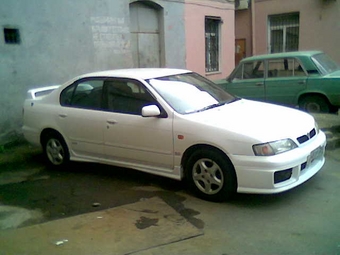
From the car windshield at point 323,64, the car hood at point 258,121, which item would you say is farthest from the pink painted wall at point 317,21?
the car hood at point 258,121

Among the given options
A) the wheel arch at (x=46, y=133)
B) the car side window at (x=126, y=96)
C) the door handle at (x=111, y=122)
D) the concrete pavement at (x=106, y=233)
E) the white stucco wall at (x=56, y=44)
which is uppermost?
the white stucco wall at (x=56, y=44)

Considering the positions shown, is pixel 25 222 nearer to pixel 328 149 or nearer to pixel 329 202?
pixel 329 202

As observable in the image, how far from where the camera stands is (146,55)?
36.0 feet

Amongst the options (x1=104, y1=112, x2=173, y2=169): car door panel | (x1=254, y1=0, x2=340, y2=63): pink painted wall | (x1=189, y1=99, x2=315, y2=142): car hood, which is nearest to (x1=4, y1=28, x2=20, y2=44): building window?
(x1=104, y1=112, x2=173, y2=169): car door panel

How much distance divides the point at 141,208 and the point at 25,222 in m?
1.29

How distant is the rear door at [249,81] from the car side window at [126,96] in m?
4.88

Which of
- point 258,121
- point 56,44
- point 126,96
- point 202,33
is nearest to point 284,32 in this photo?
point 202,33

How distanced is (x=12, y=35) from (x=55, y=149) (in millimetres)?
2895

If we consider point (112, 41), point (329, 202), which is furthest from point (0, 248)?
point (112, 41)

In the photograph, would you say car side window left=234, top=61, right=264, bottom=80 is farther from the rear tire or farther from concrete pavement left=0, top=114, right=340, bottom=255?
concrete pavement left=0, top=114, right=340, bottom=255

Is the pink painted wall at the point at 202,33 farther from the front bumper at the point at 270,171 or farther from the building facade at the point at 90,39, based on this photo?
the front bumper at the point at 270,171

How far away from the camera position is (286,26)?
56.2 feet

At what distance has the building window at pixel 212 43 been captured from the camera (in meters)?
13.3

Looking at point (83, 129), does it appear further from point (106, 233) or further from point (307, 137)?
point (307, 137)
